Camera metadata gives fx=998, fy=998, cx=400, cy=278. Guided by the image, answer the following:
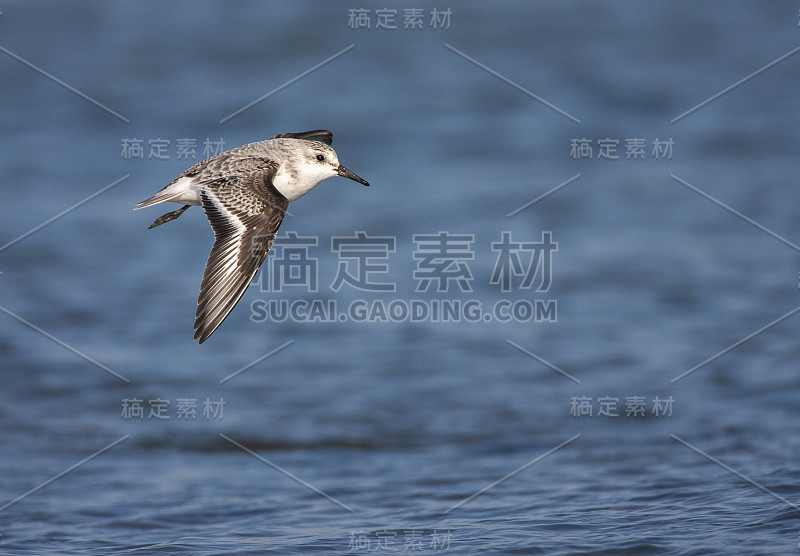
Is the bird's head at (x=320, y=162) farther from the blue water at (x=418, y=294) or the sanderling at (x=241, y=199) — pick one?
the blue water at (x=418, y=294)

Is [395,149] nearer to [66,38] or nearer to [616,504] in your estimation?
[66,38]

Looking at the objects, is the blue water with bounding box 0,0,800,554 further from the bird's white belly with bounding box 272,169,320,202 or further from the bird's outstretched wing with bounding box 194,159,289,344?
the bird's white belly with bounding box 272,169,320,202

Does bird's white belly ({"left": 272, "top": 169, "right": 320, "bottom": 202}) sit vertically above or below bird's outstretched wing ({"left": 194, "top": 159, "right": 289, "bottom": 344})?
above

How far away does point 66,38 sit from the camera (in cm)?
1734

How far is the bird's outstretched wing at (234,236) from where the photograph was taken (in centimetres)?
608

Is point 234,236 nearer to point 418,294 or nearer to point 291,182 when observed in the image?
point 291,182

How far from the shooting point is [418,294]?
11.3m

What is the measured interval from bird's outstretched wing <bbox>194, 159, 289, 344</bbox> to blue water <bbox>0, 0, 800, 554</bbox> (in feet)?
5.55

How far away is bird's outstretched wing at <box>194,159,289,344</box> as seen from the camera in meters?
6.08

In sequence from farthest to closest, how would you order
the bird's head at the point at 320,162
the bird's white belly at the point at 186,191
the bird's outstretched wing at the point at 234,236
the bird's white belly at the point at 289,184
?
the bird's head at the point at 320,162
the bird's white belly at the point at 289,184
the bird's white belly at the point at 186,191
the bird's outstretched wing at the point at 234,236

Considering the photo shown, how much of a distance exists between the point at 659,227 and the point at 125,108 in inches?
328

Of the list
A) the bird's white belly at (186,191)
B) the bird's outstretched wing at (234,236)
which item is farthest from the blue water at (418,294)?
the bird's white belly at (186,191)

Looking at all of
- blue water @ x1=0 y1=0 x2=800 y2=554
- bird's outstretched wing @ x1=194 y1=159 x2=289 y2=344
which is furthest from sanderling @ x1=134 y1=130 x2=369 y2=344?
blue water @ x1=0 y1=0 x2=800 y2=554

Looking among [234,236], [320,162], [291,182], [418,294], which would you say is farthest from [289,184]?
[418,294]
